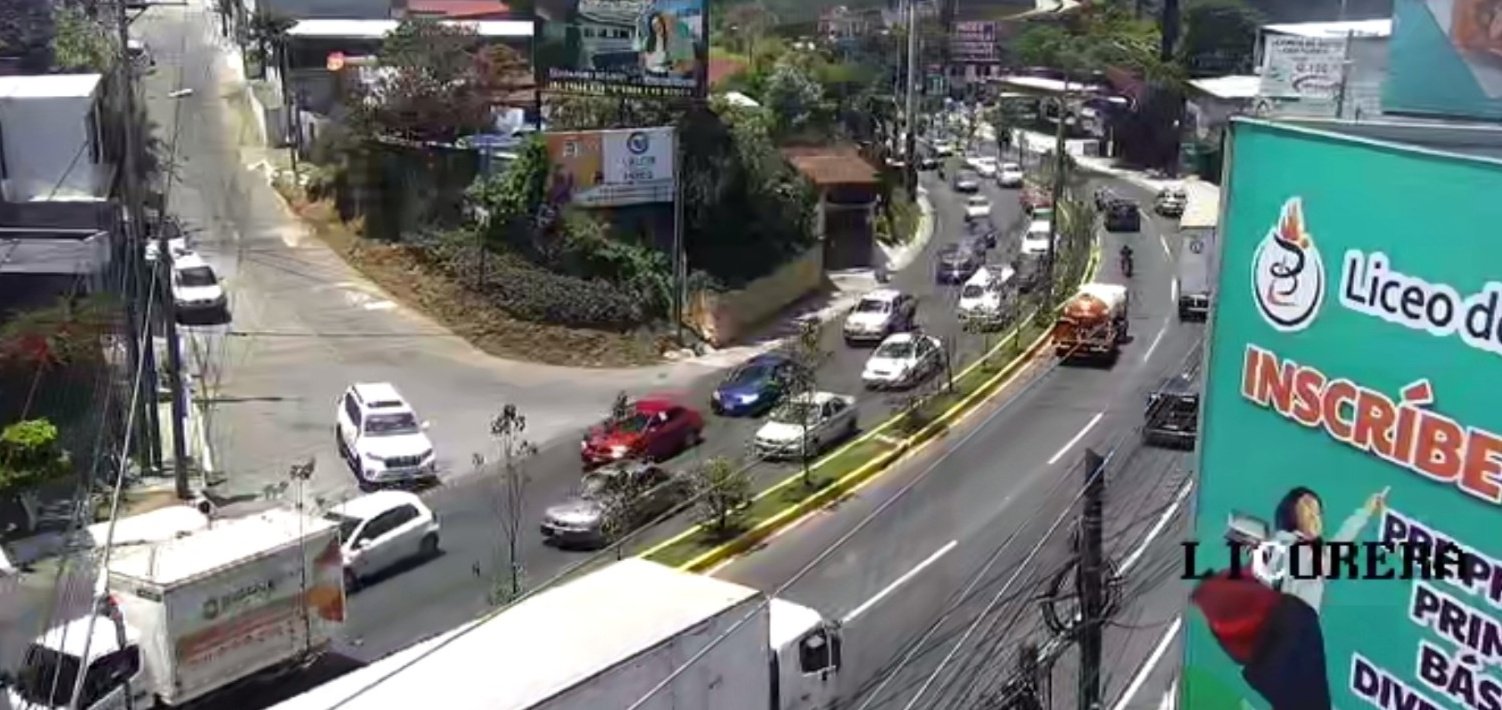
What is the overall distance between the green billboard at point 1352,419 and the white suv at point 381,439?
1343 centimetres

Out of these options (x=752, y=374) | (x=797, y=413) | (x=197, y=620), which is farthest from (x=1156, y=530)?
(x=197, y=620)

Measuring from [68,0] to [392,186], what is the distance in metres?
16.2

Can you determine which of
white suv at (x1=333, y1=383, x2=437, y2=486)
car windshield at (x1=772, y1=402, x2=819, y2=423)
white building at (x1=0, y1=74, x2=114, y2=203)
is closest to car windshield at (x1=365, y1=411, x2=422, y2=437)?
white suv at (x1=333, y1=383, x2=437, y2=486)

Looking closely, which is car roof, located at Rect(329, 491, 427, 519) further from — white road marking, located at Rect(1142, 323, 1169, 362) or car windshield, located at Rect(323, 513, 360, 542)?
white road marking, located at Rect(1142, 323, 1169, 362)

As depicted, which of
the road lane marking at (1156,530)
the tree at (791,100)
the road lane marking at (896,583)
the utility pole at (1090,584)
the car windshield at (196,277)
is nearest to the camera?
the utility pole at (1090,584)

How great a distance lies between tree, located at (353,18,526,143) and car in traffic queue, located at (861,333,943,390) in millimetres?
11098

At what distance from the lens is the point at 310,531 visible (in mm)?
13812

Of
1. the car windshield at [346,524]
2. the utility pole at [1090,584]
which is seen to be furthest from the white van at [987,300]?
the utility pole at [1090,584]

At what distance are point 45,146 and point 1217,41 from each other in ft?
154

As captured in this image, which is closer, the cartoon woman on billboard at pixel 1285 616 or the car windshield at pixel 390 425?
the cartoon woman on billboard at pixel 1285 616

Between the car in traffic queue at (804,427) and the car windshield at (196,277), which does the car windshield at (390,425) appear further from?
the car windshield at (196,277)

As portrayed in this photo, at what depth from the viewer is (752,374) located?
24.4 meters

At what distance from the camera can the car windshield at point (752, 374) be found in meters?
24.2

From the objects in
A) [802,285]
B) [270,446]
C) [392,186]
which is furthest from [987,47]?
[270,446]
